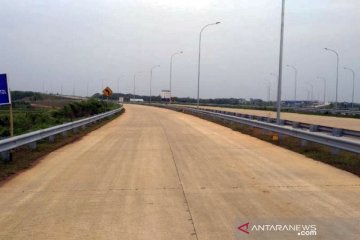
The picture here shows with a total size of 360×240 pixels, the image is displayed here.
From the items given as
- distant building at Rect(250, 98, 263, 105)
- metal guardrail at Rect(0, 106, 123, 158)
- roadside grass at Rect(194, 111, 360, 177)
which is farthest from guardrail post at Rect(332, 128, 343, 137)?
distant building at Rect(250, 98, 263, 105)

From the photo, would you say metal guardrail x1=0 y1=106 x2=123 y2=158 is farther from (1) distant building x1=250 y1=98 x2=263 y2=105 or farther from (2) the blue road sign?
(1) distant building x1=250 y1=98 x2=263 y2=105

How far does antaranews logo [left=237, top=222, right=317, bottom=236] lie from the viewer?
256 inches

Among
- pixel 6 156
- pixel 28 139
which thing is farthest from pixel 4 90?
pixel 6 156

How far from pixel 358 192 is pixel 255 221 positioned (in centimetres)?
312

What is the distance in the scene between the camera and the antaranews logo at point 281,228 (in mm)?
6504

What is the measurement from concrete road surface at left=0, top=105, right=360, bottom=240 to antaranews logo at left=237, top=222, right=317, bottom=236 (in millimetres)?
27

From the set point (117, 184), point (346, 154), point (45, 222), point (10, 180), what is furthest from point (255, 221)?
point (346, 154)

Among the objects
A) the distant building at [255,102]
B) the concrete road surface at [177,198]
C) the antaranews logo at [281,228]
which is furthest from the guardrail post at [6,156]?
the distant building at [255,102]

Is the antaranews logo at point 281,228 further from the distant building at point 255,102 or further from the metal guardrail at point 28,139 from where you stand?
the distant building at point 255,102

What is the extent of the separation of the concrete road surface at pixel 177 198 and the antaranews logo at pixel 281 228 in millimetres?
27

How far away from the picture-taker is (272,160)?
14.0 meters

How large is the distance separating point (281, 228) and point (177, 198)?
2.44m

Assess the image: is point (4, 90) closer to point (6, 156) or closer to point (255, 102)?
point (6, 156)

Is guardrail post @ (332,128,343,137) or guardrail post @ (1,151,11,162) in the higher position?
guardrail post @ (332,128,343,137)
